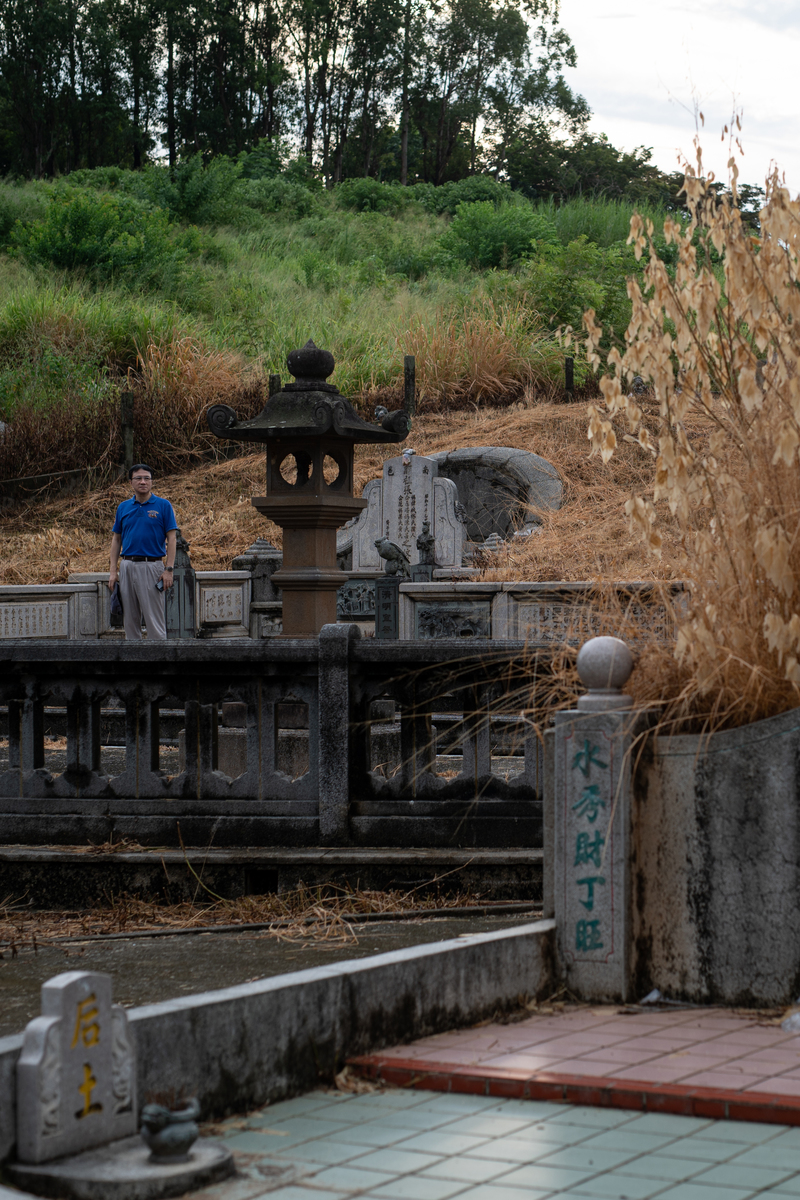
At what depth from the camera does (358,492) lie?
21938 mm

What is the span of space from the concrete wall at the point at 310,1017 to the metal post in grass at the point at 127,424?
856 inches

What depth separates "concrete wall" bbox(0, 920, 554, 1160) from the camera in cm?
351

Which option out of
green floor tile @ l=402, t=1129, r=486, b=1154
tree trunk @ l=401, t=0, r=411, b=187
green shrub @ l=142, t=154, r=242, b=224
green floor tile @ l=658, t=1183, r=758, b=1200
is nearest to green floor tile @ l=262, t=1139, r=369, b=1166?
green floor tile @ l=402, t=1129, r=486, b=1154

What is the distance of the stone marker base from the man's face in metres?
8.35

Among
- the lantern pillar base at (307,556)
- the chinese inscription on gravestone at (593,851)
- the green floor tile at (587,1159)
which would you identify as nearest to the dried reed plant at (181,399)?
the lantern pillar base at (307,556)

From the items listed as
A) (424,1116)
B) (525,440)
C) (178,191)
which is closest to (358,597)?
(525,440)

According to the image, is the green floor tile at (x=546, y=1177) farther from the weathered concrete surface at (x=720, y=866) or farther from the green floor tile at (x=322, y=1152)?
the weathered concrete surface at (x=720, y=866)

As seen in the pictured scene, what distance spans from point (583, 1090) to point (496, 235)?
37.0m

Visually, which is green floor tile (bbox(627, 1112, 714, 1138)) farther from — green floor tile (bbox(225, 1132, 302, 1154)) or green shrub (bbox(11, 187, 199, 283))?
green shrub (bbox(11, 187, 199, 283))

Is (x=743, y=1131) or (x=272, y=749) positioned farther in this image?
(x=272, y=749)

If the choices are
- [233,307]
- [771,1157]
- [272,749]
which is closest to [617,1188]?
[771,1157]

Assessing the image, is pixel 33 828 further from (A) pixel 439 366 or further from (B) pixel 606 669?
(A) pixel 439 366

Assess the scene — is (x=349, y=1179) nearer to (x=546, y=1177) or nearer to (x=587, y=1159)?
(x=546, y=1177)

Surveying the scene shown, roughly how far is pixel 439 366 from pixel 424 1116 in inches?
982
